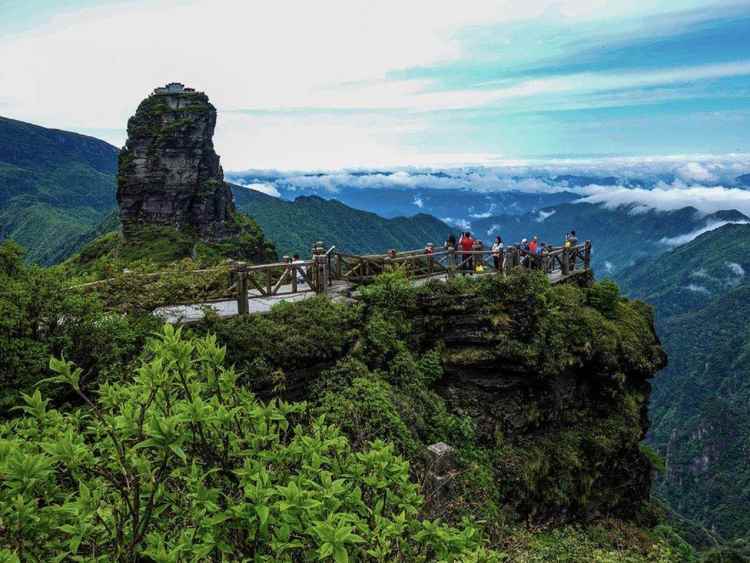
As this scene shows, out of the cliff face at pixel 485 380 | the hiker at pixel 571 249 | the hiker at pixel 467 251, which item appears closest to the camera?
the cliff face at pixel 485 380

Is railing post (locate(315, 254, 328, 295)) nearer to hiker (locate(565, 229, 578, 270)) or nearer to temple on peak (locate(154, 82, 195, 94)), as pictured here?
hiker (locate(565, 229, 578, 270))

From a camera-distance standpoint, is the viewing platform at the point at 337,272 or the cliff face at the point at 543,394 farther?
the cliff face at the point at 543,394

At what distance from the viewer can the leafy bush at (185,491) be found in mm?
3701

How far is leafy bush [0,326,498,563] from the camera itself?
146 inches

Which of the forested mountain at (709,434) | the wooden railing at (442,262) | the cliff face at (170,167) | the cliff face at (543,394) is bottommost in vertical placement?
the forested mountain at (709,434)

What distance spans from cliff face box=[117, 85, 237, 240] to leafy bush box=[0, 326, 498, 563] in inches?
3155

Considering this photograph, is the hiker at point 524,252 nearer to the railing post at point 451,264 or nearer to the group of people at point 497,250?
the group of people at point 497,250

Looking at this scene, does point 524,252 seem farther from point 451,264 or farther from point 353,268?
point 353,268

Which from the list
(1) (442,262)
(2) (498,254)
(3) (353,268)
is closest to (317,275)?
(3) (353,268)

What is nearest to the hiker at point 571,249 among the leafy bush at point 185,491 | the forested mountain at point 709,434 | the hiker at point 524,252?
the hiker at point 524,252

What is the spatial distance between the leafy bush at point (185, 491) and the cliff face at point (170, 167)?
263 feet

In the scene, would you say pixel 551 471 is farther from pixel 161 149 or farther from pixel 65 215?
pixel 65 215

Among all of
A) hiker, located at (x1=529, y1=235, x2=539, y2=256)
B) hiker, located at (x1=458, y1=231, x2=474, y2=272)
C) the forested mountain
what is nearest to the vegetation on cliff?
hiker, located at (x1=529, y1=235, x2=539, y2=256)

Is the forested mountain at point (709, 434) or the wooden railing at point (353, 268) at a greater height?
the wooden railing at point (353, 268)
